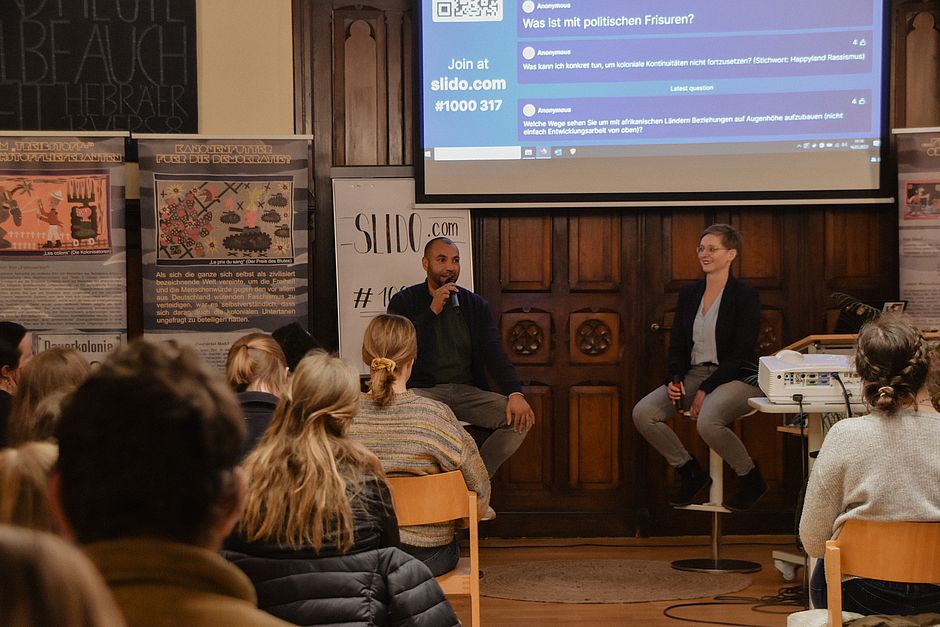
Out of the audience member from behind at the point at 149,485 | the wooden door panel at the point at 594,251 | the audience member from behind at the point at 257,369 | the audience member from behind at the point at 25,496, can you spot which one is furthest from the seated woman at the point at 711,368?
the audience member from behind at the point at 149,485

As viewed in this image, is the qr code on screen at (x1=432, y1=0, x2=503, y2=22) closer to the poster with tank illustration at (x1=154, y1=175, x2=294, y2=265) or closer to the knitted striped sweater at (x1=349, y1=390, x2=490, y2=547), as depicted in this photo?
the poster with tank illustration at (x1=154, y1=175, x2=294, y2=265)

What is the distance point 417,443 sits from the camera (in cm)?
323

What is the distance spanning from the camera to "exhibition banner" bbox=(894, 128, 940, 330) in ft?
18.6

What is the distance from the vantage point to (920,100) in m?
6.02

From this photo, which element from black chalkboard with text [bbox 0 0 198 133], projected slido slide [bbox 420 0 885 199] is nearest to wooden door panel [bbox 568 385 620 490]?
projected slido slide [bbox 420 0 885 199]

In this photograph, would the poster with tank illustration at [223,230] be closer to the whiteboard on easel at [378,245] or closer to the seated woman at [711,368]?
the whiteboard on easel at [378,245]

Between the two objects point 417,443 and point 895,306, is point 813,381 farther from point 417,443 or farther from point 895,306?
point 417,443

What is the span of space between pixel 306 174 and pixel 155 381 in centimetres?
493

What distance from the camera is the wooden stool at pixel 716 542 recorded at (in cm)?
513

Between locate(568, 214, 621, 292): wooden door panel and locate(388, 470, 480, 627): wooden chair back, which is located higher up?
locate(568, 214, 621, 292): wooden door panel

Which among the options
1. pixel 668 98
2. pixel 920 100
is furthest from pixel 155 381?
pixel 920 100

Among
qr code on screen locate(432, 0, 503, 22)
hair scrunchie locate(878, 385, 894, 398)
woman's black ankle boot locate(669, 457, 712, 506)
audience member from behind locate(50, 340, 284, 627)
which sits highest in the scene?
qr code on screen locate(432, 0, 503, 22)

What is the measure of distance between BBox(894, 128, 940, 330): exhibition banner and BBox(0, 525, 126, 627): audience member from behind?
5.67 m

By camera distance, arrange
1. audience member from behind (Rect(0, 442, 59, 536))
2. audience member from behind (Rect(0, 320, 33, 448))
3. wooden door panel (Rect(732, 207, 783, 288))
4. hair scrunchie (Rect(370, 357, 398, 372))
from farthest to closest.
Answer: wooden door panel (Rect(732, 207, 783, 288))
audience member from behind (Rect(0, 320, 33, 448))
hair scrunchie (Rect(370, 357, 398, 372))
audience member from behind (Rect(0, 442, 59, 536))
